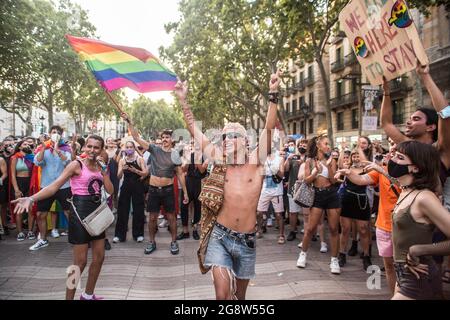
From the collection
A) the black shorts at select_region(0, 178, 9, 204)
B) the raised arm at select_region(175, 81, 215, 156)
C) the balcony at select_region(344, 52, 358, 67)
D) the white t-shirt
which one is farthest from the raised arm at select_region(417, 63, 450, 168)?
the balcony at select_region(344, 52, 358, 67)

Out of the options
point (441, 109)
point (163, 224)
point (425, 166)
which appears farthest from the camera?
point (163, 224)

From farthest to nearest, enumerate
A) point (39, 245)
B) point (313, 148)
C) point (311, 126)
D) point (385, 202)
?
point (311, 126)
point (39, 245)
point (313, 148)
point (385, 202)

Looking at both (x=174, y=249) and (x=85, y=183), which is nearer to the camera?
(x=85, y=183)

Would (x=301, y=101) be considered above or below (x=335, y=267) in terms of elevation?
above

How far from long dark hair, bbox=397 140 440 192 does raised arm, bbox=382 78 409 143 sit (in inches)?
42.0

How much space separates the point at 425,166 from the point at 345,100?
33165 millimetres

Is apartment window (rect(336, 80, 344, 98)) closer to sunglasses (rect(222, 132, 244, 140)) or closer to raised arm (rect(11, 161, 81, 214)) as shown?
sunglasses (rect(222, 132, 244, 140))

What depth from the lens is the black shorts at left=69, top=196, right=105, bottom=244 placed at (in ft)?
13.6

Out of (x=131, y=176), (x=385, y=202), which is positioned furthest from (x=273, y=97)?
(x=131, y=176)

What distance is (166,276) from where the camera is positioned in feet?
18.1

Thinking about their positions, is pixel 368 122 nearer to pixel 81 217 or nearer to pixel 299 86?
pixel 81 217

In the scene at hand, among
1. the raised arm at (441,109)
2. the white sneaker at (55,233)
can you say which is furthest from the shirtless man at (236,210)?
the white sneaker at (55,233)

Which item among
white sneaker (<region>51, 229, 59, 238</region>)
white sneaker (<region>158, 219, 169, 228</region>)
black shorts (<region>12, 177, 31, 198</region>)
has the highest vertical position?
black shorts (<region>12, 177, 31, 198</region>)

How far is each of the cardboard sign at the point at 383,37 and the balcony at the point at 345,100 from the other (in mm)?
30397
